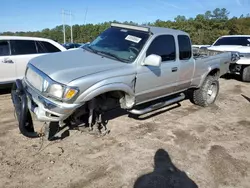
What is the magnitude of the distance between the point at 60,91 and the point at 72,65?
58 centimetres

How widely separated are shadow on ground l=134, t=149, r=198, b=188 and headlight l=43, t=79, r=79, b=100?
1.46 metres

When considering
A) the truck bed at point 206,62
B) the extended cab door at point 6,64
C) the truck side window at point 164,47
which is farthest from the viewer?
the extended cab door at point 6,64

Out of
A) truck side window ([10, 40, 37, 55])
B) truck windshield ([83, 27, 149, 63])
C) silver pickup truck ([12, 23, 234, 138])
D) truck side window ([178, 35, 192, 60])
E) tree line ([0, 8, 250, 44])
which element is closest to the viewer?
silver pickup truck ([12, 23, 234, 138])

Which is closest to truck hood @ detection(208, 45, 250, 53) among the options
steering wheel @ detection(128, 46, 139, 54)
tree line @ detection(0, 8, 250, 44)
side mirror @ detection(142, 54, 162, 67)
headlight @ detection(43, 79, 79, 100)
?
steering wheel @ detection(128, 46, 139, 54)

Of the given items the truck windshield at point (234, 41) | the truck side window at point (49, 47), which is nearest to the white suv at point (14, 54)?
the truck side window at point (49, 47)

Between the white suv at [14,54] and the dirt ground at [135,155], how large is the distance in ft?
4.00

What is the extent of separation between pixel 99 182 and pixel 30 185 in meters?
0.85

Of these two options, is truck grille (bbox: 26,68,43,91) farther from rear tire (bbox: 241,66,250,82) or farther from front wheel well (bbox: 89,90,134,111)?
rear tire (bbox: 241,66,250,82)

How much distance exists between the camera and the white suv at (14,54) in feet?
20.9

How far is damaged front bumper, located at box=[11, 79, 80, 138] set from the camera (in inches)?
135

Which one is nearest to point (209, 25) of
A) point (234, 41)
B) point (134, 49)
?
point (234, 41)

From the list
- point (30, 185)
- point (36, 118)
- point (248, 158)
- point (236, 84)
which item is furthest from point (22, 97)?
point (236, 84)

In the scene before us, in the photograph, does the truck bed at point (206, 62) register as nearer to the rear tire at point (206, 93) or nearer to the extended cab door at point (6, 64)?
the rear tire at point (206, 93)

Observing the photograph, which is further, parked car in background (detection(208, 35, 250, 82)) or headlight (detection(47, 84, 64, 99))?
parked car in background (detection(208, 35, 250, 82))
